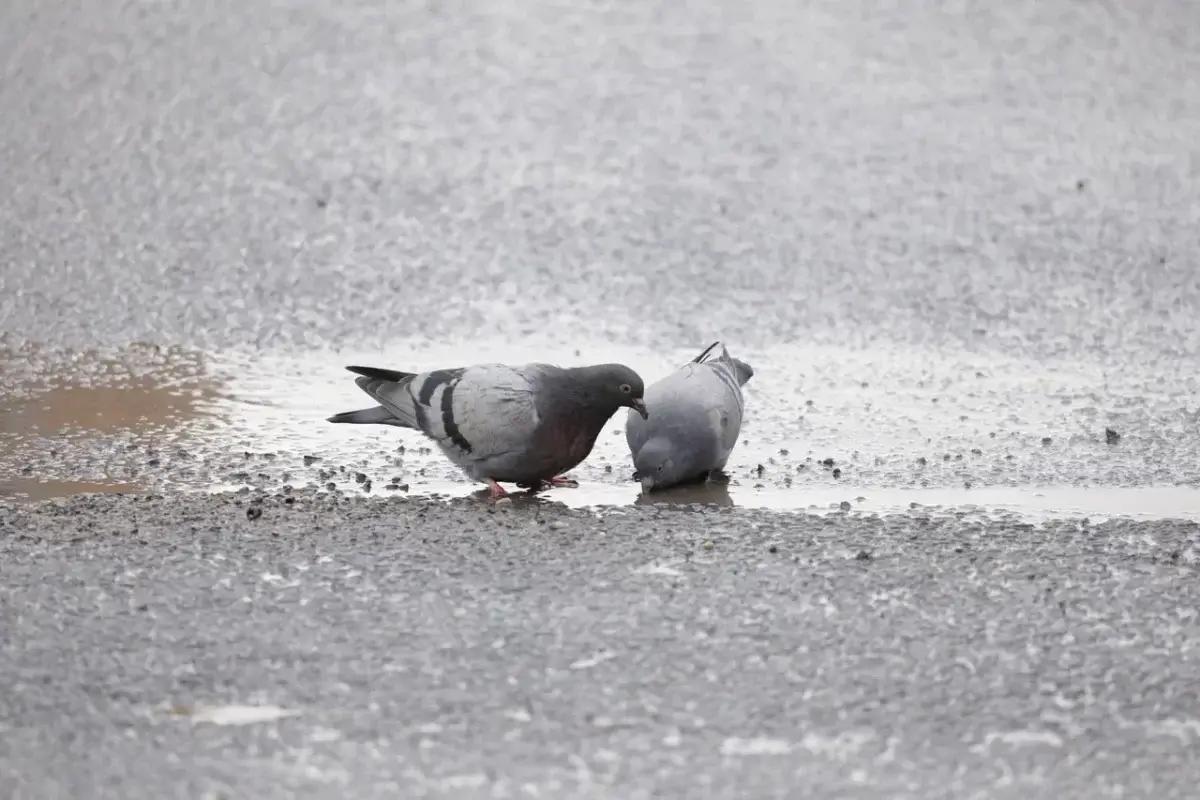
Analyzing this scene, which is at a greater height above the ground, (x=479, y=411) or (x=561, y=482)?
(x=479, y=411)

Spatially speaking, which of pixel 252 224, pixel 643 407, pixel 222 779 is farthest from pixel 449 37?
pixel 222 779

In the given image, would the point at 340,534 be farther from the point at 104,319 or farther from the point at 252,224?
the point at 252,224

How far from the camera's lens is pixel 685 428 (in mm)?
5578

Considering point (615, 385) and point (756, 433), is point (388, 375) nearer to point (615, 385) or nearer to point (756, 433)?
point (615, 385)

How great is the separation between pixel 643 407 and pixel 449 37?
6469 millimetres

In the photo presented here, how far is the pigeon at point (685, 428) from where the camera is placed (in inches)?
219

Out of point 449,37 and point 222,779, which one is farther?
point 449,37

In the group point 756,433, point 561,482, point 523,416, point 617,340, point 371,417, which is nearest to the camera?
point 523,416

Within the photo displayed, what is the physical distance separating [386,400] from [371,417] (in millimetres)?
78

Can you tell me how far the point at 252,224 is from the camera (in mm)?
8602

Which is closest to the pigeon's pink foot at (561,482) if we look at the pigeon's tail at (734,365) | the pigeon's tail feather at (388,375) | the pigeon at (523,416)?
the pigeon at (523,416)

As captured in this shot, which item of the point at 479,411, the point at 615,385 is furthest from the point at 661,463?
the point at 479,411

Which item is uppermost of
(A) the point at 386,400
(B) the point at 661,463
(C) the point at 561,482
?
(A) the point at 386,400

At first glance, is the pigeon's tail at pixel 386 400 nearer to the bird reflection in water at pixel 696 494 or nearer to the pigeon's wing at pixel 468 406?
the pigeon's wing at pixel 468 406
